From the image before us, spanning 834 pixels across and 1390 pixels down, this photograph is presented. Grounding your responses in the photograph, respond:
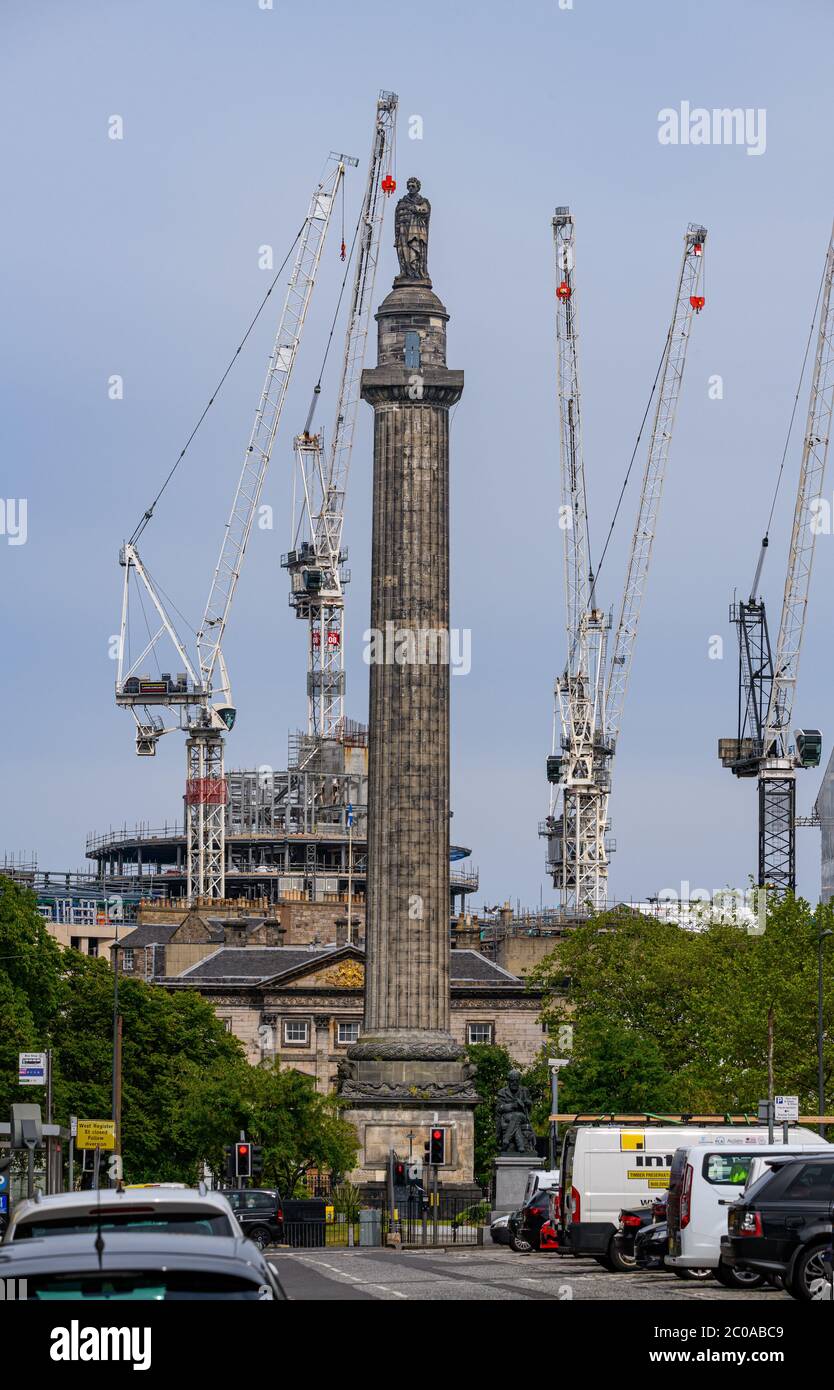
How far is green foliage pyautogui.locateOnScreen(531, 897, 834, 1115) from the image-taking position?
93.6 m

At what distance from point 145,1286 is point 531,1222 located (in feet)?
165

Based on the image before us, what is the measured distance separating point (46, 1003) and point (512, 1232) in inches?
1545

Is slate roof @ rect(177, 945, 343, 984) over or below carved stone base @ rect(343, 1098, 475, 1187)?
over

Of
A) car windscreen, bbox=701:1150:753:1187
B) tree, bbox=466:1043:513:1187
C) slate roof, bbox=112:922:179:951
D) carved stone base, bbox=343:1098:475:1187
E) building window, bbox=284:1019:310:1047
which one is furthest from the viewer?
slate roof, bbox=112:922:179:951

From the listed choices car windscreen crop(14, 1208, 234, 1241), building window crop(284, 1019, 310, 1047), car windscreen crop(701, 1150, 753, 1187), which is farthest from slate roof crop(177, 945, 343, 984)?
car windscreen crop(14, 1208, 234, 1241)

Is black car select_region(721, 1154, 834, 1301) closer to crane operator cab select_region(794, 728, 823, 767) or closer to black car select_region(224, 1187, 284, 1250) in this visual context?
black car select_region(224, 1187, 284, 1250)

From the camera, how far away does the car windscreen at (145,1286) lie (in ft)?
41.9

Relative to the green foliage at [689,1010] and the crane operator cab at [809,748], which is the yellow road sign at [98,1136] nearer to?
the green foliage at [689,1010]

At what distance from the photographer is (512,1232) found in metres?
66.2

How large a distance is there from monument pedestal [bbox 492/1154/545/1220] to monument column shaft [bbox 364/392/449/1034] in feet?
71.0

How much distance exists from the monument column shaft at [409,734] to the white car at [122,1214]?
94.6 m
